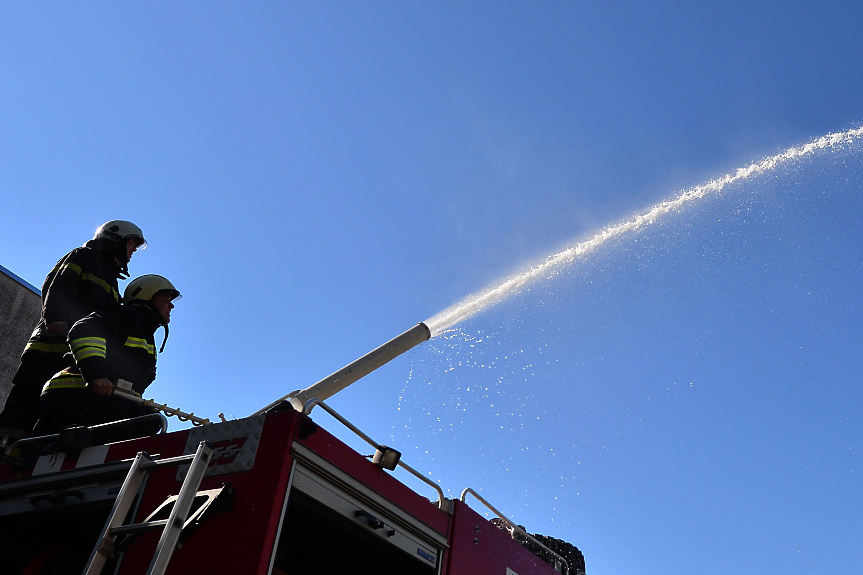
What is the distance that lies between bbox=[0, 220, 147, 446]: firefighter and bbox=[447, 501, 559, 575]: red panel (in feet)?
11.5

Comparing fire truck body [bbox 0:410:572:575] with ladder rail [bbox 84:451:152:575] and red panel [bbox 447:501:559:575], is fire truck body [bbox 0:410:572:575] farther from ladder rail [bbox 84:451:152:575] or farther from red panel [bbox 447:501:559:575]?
ladder rail [bbox 84:451:152:575]

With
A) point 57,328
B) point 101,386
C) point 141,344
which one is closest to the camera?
point 101,386

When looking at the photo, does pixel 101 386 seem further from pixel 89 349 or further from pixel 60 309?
pixel 60 309

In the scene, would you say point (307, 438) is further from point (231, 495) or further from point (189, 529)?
point (189, 529)

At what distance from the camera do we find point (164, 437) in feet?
15.7

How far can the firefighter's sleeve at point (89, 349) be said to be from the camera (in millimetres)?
5613

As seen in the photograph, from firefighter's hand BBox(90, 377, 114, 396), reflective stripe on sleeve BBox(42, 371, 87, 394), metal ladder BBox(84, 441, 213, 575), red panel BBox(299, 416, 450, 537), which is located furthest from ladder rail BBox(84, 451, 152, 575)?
reflective stripe on sleeve BBox(42, 371, 87, 394)

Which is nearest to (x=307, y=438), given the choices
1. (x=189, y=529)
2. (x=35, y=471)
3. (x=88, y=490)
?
(x=189, y=529)

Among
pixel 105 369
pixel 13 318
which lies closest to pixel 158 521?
pixel 105 369

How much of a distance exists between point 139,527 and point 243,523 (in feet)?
1.76

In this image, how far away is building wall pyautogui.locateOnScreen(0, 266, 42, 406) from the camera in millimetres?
9613

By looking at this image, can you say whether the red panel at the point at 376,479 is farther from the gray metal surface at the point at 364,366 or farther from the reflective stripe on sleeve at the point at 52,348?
the reflective stripe on sleeve at the point at 52,348

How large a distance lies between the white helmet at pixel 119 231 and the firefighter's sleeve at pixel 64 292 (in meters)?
0.40

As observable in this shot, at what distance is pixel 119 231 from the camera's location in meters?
7.21
